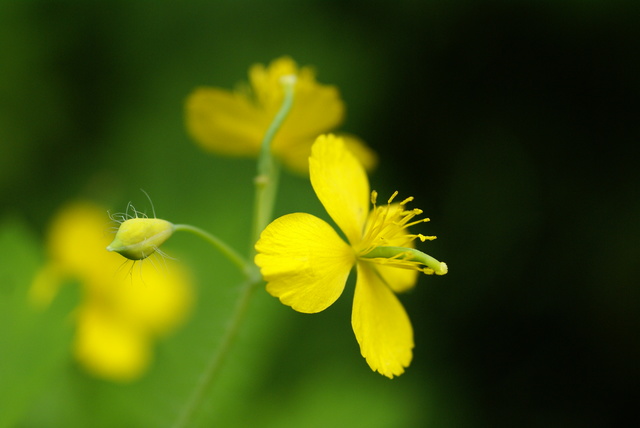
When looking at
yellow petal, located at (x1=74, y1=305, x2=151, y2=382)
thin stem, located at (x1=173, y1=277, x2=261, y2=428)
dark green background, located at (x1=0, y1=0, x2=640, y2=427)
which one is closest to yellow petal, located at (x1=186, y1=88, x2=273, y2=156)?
thin stem, located at (x1=173, y1=277, x2=261, y2=428)

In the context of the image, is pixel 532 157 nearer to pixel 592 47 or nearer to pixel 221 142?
pixel 592 47

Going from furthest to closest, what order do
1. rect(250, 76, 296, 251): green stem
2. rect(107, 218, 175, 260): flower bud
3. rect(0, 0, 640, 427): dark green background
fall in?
rect(0, 0, 640, 427): dark green background
rect(250, 76, 296, 251): green stem
rect(107, 218, 175, 260): flower bud

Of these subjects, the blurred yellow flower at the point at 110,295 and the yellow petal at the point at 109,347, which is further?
the blurred yellow flower at the point at 110,295

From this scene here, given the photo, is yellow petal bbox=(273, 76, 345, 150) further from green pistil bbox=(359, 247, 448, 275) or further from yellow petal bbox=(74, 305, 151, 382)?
yellow petal bbox=(74, 305, 151, 382)

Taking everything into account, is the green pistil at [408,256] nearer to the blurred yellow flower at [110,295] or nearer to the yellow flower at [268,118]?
the yellow flower at [268,118]

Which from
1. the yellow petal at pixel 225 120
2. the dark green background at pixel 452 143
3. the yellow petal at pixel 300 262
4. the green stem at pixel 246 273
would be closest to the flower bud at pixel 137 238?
the green stem at pixel 246 273
